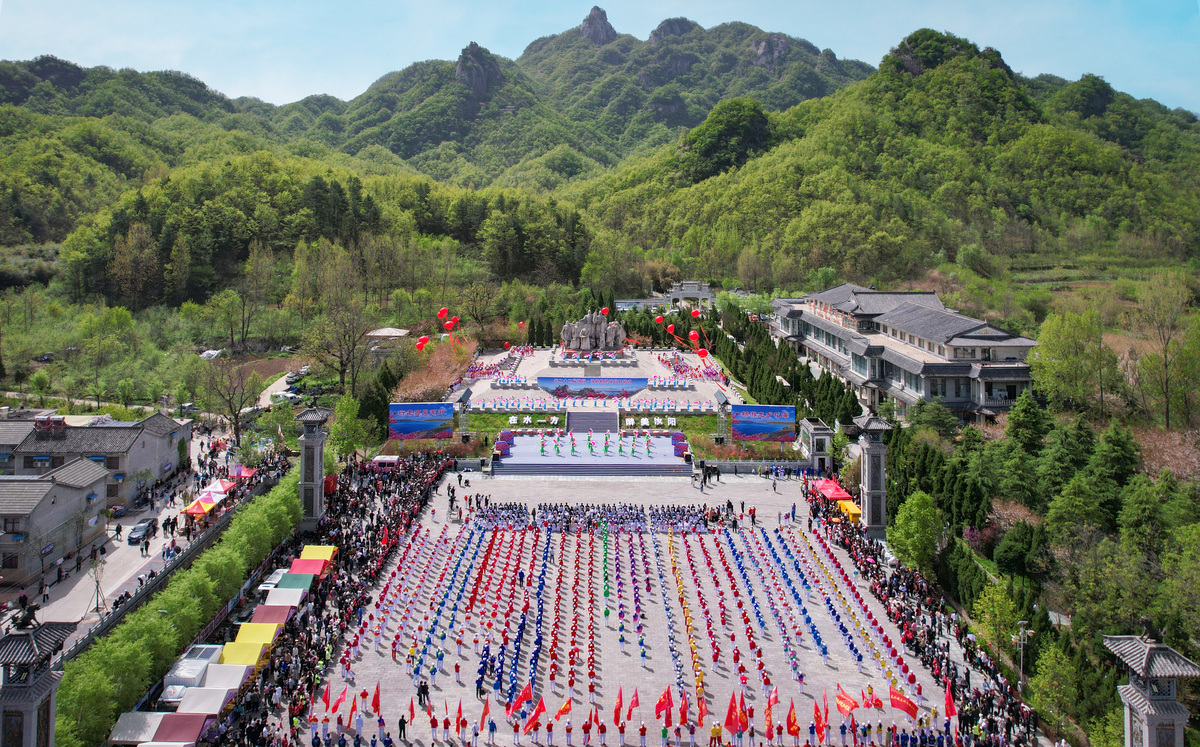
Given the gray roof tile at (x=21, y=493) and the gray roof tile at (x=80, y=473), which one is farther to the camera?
the gray roof tile at (x=80, y=473)

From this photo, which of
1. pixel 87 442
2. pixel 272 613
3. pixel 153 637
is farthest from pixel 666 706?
pixel 87 442

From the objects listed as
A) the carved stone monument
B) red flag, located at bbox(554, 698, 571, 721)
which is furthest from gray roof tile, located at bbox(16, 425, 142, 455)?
the carved stone monument

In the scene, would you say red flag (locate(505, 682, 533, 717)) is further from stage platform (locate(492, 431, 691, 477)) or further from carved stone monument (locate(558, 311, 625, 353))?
carved stone monument (locate(558, 311, 625, 353))

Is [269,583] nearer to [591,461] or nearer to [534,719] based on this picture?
[534,719]

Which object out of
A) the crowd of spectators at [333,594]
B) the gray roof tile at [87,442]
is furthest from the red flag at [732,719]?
the gray roof tile at [87,442]

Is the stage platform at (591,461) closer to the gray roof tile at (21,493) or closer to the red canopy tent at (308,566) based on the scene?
the red canopy tent at (308,566)

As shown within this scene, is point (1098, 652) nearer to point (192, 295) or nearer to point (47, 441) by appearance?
point (47, 441)

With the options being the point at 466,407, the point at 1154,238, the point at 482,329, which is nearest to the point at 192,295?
the point at 482,329
